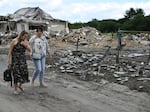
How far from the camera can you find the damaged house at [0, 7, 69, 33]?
51.3 metres

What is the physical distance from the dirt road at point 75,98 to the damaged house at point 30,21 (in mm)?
39247

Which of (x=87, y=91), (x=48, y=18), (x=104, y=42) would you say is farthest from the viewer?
(x=48, y=18)

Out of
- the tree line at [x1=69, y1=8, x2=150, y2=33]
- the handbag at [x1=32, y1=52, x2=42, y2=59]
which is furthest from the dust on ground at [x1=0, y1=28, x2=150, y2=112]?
the tree line at [x1=69, y1=8, x2=150, y2=33]

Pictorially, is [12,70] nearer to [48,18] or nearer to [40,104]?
[40,104]

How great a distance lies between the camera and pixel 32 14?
189 ft

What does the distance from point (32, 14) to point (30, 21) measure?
235 inches

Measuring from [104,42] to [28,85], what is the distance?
81.5ft

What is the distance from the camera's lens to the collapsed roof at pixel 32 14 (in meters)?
56.8

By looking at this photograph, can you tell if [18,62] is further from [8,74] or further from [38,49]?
[38,49]

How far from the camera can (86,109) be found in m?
8.07

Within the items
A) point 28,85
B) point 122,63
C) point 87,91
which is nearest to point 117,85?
point 87,91

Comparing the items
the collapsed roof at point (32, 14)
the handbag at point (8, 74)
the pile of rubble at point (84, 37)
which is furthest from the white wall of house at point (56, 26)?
the handbag at point (8, 74)

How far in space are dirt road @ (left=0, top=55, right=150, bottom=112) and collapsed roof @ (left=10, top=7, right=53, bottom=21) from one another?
45521mm

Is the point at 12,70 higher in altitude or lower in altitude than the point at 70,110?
higher
